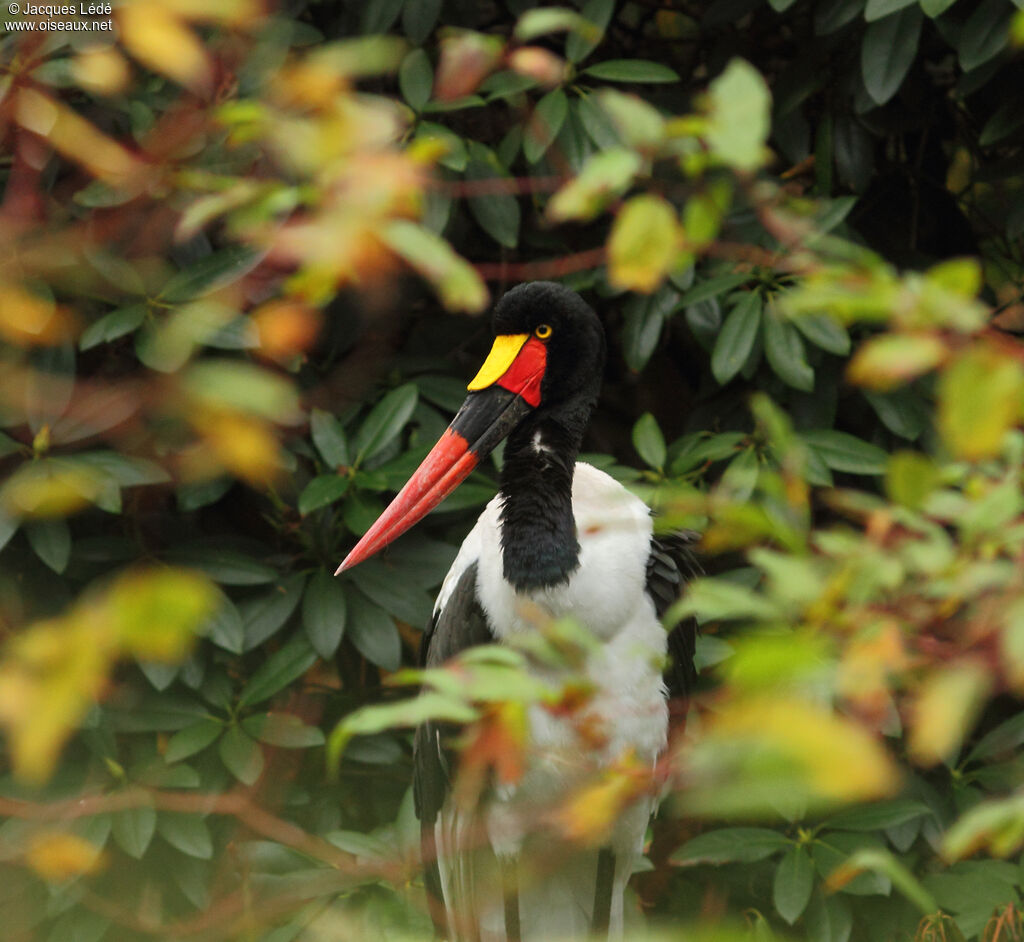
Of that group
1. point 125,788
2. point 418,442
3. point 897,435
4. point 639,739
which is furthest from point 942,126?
point 125,788

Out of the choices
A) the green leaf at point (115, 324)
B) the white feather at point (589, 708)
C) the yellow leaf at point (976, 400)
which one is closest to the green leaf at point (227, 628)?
the white feather at point (589, 708)

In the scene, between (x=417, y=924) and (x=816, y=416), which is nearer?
(x=417, y=924)

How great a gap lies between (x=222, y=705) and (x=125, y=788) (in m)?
0.23

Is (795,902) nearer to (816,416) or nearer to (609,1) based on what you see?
(816,416)

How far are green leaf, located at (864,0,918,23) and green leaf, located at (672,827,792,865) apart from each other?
1384 millimetres

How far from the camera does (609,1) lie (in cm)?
204

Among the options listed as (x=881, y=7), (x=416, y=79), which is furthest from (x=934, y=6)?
(x=416, y=79)

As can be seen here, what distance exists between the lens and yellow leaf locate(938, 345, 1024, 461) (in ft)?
1.58

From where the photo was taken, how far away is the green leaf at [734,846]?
2041 mm

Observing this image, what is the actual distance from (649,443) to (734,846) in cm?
73

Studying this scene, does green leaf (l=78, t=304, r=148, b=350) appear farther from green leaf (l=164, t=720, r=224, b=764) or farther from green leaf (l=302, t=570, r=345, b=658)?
green leaf (l=164, t=720, r=224, b=764)

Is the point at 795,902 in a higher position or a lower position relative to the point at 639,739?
lower

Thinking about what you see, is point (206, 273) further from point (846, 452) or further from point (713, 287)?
point (846, 452)

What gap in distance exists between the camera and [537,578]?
1714mm
